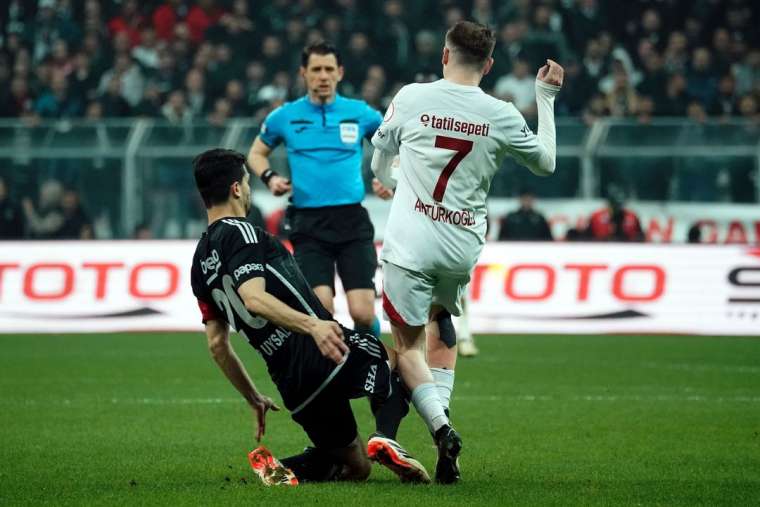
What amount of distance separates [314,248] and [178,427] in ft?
6.12

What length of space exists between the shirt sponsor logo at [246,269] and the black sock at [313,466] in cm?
111

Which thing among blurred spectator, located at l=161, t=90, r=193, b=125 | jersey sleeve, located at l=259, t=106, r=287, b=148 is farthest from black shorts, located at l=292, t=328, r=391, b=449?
blurred spectator, located at l=161, t=90, r=193, b=125

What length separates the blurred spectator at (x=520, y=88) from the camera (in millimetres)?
18750

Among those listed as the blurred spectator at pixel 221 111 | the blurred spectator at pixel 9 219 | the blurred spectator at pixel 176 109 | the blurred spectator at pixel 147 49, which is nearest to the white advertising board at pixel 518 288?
the blurred spectator at pixel 9 219

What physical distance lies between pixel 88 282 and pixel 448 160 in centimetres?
1052

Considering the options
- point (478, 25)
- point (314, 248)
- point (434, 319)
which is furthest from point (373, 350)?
point (314, 248)

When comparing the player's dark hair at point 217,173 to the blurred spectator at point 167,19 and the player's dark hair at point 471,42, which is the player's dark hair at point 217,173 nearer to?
the player's dark hair at point 471,42

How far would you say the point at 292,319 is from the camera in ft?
18.1

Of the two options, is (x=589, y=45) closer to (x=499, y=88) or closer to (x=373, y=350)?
(x=499, y=88)

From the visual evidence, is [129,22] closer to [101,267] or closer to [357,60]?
[357,60]

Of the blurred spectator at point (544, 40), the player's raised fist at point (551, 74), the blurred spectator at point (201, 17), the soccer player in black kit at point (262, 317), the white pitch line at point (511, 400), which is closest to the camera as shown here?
the soccer player in black kit at point (262, 317)

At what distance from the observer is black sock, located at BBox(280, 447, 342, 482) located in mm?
6402

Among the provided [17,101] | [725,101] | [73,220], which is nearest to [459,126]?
[73,220]

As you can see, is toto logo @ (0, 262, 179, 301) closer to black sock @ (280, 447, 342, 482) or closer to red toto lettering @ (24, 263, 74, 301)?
red toto lettering @ (24, 263, 74, 301)
